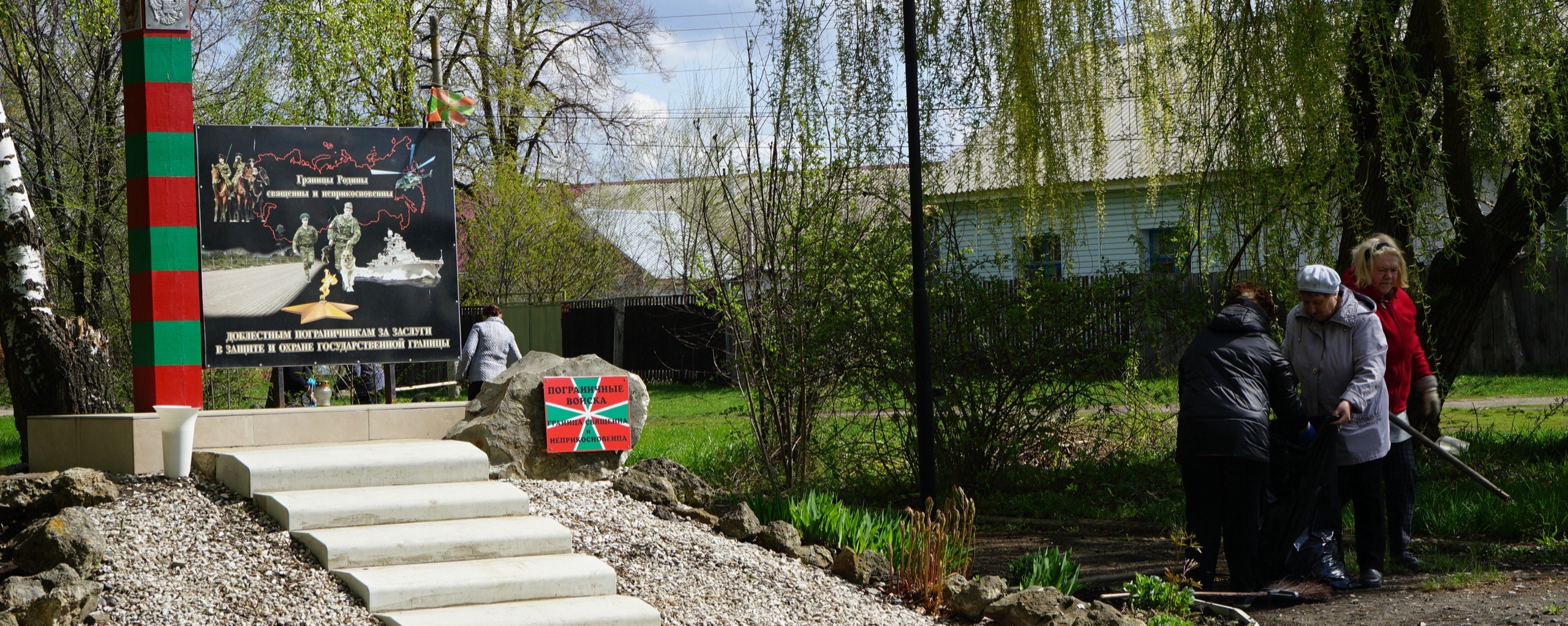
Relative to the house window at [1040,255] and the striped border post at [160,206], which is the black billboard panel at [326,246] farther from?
the house window at [1040,255]

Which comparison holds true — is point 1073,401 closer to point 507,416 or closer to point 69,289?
point 507,416

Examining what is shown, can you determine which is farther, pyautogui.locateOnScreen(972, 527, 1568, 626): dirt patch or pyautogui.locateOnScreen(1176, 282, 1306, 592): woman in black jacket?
pyautogui.locateOnScreen(1176, 282, 1306, 592): woman in black jacket

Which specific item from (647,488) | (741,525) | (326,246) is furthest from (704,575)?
(326,246)

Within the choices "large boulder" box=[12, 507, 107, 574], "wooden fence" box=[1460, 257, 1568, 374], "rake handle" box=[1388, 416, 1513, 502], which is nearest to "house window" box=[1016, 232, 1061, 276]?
"rake handle" box=[1388, 416, 1513, 502]

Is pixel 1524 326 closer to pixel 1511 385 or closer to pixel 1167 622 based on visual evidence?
pixel 1511 385

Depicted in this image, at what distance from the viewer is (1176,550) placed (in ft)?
21.3

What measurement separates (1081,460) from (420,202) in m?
4.93

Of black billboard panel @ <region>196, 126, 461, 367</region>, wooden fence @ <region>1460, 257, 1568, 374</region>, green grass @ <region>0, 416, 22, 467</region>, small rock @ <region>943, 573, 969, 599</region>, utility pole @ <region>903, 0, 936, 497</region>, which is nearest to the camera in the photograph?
small rock @ <region>943, 573, 969, 599</region>

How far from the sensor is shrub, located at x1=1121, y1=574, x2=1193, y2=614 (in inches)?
197

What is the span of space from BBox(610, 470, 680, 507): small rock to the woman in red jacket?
3627mm

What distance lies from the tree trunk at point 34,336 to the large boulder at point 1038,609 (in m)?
6.07

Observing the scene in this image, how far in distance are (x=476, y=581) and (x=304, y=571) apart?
27.7 inches

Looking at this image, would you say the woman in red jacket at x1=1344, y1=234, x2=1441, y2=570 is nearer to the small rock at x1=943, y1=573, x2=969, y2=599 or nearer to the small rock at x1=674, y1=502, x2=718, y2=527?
the small rock at x1=943, y1=573, x2=969, y2=599

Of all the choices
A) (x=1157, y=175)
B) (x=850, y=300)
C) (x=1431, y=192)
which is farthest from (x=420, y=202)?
(x=1431, y=192)
